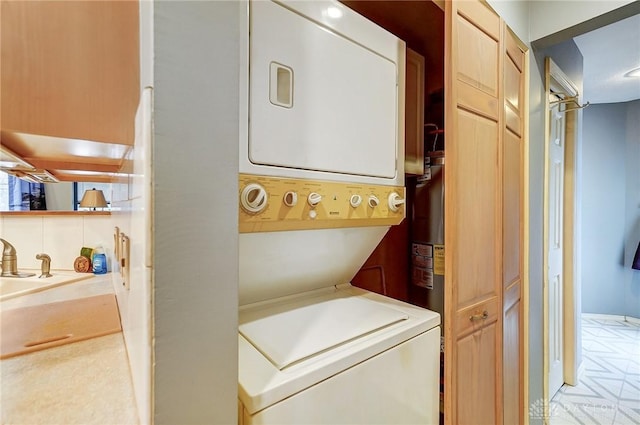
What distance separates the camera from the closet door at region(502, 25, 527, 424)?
1547mm

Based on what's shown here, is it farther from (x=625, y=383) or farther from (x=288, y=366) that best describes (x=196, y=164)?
(x=625, y=383)

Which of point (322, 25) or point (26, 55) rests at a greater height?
point (322, 25)

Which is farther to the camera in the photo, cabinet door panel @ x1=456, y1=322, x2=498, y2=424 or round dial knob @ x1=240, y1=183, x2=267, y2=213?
cabinet door panel @ x1=456, y1=322, x2=498, y2=424

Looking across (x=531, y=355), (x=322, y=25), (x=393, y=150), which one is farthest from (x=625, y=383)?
(x=322, y=25)

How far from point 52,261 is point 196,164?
2.26 meters

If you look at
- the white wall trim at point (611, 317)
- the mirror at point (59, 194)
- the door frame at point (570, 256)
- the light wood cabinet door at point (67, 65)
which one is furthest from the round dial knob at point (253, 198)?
the white wall trim at point (611, 317)

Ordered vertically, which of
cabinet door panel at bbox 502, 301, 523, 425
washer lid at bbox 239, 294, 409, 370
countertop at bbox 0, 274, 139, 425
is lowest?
cabinet door panel at bbox 502, 301, 523, 425

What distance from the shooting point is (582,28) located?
1685 millimetres

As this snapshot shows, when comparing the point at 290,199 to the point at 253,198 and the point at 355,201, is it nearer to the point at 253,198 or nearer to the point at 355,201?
the point at 253,198

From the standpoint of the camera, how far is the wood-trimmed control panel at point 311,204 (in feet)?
2.73

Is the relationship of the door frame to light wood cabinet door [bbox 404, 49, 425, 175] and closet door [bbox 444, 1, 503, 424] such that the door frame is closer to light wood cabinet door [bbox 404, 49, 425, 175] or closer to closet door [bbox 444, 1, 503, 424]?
closet door [bbox 444, 1, 503, 424]

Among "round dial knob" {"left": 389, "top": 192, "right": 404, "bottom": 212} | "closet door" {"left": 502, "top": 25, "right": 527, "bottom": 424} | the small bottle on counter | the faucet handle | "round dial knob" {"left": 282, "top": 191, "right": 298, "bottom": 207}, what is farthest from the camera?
the small bottle on counter

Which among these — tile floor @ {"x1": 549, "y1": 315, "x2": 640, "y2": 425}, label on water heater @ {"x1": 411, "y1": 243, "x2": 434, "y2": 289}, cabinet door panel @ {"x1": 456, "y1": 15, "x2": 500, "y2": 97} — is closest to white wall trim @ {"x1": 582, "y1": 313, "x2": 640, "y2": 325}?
tile floor @ {"x1": 549, "y1": 315, "x2": 640, "y2": 425}

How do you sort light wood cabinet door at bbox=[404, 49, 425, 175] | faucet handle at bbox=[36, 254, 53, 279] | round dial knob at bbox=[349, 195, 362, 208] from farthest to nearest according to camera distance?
faucet handle at bbox=[36, 254, 53, 279] → light wood cabinet door at bbox=[404, 49, 425, 175] → round dial knob at bbox=[349, 195, 362, 208]
